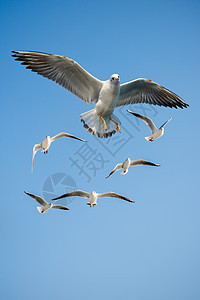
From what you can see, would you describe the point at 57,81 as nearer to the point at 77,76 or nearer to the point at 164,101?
the point at 77,76

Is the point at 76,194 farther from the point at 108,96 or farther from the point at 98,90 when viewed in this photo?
the point at 98,90

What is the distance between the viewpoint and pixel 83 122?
7449 mm

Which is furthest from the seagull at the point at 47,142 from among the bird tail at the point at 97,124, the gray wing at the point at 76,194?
the gray wing at the point at 76,194

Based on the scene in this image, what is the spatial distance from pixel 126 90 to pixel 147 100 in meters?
0.61

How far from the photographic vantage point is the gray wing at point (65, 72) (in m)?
6.68

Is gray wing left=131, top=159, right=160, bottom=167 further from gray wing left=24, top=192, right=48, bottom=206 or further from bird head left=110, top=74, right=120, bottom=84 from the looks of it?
gray wing left=24, top=192, right=48, bottom=206

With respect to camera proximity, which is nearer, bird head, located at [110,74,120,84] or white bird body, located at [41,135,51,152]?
bird head, located at [110,74,120,84]

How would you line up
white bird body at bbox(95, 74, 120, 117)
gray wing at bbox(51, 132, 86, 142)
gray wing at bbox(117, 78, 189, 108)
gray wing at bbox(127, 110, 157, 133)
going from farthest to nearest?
gray wing at bbox(117, 78, 189, 108) → gray wing at bbox(127, 110, 157, 133) → gray wing at bbox(51, 132, 86, 142) → white bird body at bbox(95, 74, 120, 117)

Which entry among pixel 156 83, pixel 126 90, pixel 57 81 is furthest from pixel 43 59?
pixel 156 83

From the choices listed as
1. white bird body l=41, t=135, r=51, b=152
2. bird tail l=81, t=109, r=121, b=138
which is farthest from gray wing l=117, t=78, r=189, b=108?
white bird body l=41, t=135, r=51, b=152

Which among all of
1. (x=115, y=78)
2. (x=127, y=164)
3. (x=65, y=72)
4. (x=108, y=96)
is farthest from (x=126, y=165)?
(x=65, y=72)

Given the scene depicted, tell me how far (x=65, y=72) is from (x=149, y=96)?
1.93 m

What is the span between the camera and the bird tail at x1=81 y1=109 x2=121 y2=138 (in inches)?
293

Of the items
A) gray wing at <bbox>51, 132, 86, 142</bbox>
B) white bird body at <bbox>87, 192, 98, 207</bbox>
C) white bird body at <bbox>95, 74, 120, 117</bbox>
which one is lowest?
white bird body at <bbox>87, 192, 98, 207</bbox>
